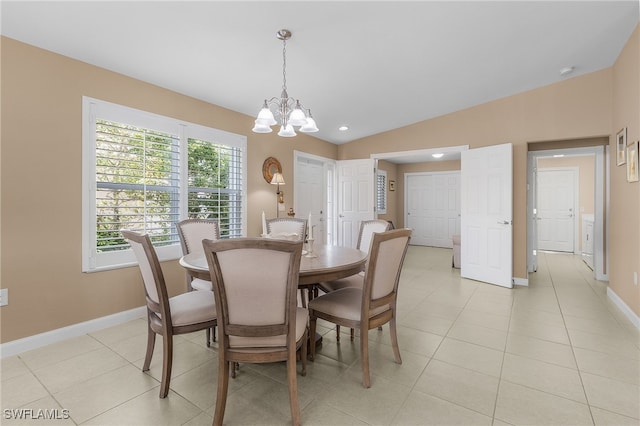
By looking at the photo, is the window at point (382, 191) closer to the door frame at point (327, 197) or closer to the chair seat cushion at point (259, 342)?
the door frame at point (327, 197)

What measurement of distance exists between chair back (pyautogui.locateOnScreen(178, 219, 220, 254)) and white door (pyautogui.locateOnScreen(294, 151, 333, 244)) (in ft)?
6.96

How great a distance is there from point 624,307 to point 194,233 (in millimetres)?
4526

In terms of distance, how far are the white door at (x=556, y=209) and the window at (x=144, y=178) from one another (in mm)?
6977

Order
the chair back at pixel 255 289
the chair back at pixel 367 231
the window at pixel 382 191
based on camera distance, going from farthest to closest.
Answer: the window at pixel 382 191, the chair back at pixel 367 231, the chair back at pixel 255 289

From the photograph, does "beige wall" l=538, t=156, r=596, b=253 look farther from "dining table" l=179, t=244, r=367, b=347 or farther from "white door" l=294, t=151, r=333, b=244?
"dining table" l=179, t=244, r=367, b=347

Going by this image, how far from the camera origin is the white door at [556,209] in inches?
264

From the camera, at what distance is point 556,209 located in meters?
6.87

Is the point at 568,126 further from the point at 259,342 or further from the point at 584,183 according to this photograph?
the point at 259,342

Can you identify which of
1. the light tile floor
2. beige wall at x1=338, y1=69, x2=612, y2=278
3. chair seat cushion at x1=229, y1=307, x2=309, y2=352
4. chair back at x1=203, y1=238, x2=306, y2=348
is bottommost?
the light tile floor

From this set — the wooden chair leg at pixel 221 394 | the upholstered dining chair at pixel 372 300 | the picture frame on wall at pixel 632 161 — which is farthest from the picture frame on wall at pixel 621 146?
the wooden chair leg at pixel 221 394

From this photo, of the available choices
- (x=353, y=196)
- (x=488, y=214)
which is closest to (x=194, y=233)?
(x=353, y=196)

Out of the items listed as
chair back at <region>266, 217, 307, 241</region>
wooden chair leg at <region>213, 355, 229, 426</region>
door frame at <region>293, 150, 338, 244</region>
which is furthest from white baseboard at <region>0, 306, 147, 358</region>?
door frame at <region>293, 150, 338, 244</region>

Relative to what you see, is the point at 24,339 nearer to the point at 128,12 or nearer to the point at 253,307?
the point at 253,307

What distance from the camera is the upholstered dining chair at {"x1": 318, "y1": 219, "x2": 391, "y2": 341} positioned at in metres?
2.55
